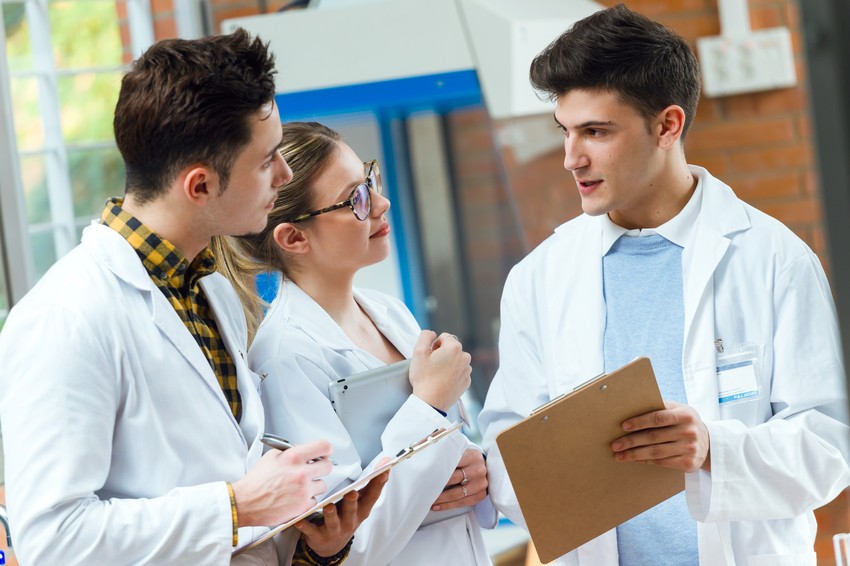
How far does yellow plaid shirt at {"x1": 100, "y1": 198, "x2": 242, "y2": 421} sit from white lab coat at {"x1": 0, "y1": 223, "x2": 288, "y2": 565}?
29 millimetres

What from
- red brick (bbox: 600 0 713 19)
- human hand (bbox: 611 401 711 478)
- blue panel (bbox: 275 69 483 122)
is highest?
red brick (bbox: 600 0 713 19)

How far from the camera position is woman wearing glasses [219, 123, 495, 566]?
1.58 m

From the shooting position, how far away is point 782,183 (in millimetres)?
3463

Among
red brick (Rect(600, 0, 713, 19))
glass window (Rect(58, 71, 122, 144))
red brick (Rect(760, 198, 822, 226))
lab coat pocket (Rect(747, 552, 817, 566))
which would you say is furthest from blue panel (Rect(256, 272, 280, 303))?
red brick (Rect(760, 198, 822, 226))

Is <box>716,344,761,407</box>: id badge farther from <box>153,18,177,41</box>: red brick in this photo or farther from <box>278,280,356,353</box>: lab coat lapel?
<box>153,18,177,41</box>: red brick

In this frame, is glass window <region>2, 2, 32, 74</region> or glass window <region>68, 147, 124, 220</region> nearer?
glass window <region>2, 2, 32, 74</region>

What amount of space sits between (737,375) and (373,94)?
1.45m

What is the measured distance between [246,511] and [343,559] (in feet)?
1.17

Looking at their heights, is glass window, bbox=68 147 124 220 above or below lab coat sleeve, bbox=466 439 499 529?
above

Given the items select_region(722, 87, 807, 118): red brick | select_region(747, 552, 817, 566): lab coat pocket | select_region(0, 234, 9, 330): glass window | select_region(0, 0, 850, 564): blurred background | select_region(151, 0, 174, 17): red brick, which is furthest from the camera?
select_region(722, 87, 807, 118): red brick

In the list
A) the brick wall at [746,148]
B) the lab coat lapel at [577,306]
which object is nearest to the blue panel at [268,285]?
the lab coat lapel at [577,306]

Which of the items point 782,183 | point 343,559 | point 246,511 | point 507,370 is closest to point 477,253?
point 782,183

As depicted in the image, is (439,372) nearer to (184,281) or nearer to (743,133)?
(184,281)

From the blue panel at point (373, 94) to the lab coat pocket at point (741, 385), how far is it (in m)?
1.35
